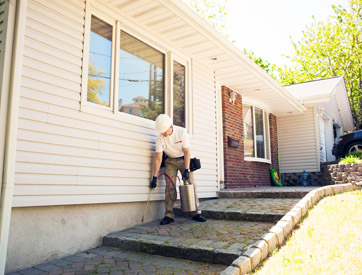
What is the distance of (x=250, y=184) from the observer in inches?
356

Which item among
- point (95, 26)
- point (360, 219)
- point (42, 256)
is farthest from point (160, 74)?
point (360, 219)

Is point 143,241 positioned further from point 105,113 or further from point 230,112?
point 230,112

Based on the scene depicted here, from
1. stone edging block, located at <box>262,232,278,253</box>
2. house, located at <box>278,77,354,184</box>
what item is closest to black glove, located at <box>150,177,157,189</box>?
stone edging block, located at <box>262,232,278,253</box>

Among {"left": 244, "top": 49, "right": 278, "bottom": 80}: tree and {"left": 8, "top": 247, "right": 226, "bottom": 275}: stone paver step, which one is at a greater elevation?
{"left": 244, "top": 49, "right": 278, "bottom": 80}: tree

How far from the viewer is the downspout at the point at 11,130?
2926 mm

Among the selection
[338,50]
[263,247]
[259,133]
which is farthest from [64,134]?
[338,50]

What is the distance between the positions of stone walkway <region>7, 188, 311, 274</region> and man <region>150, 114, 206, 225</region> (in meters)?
0.24

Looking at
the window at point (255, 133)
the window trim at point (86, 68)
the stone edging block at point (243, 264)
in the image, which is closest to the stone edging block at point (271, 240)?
the stone edging block at point (243, 264)

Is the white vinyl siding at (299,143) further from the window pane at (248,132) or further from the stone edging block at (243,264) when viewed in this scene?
the stone edging block at (243,264)

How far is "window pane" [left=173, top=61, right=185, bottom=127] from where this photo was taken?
20.3ft

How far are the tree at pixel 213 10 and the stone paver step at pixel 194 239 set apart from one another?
23.9 metres

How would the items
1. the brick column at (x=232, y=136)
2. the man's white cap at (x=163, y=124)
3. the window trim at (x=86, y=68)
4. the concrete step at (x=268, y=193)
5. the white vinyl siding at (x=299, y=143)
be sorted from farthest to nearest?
1. the white vinyl siding at (x=299, y=143)
2. the brick column at (x=232, y=136)
3. the concrete step at (x=268, y=193)
4. the man's white cap at (x=163, y=124)
5. the window trim at (x=86, y=68)

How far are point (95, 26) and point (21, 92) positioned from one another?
170 centimetres

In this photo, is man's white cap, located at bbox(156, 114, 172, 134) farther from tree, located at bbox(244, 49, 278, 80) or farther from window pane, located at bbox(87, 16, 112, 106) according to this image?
tree, located at bbox(244, 49, 278, 80)
